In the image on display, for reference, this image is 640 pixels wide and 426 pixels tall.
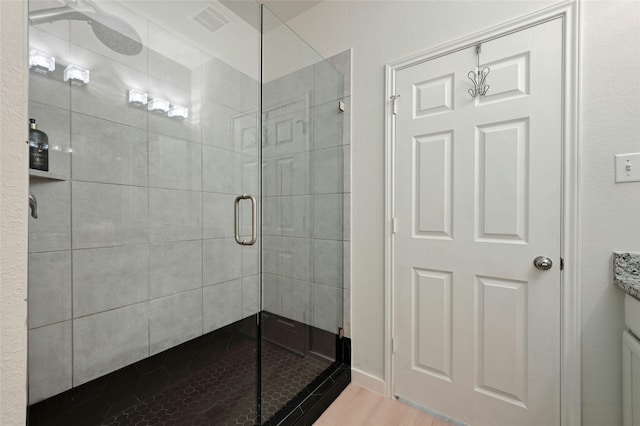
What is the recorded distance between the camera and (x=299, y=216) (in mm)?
1801

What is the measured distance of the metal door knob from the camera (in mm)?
1244

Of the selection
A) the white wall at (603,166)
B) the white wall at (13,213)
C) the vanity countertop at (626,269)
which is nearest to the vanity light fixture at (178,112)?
the white wall at (13,213)

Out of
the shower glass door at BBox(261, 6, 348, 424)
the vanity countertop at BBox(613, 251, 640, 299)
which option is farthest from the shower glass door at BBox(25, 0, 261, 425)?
the vanity countertop at BBox(613, 251, 640, 299)

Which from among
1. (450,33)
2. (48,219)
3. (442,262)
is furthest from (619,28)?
(48,219)

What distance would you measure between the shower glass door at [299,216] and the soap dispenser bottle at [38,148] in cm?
102

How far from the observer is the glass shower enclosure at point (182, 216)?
52.8 inches

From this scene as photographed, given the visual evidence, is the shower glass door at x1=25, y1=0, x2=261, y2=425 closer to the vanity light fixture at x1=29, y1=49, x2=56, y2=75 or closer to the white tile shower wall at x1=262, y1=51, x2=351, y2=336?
the vanity light fixture at x1=29, y1=49, x2=56, y2=75

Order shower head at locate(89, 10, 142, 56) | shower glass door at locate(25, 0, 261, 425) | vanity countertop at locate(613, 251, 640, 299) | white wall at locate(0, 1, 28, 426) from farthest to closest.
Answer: shower head at locate(89, 10, 142, 56), shower glass door at locate(25, 0, 261, 425), vanity countertop at locate(613, 251, 640, 299), white wall at locate(0, 1, 28, 426)

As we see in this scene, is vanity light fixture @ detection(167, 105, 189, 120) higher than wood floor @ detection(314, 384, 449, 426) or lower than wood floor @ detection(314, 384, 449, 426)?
higher

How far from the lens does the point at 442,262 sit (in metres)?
1.50

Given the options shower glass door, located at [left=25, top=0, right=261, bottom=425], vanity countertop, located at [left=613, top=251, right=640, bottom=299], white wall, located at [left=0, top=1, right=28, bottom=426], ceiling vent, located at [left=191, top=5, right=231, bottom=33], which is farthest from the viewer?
ceiling vent, located at [left=191, top=5, right=231, bottom=33]

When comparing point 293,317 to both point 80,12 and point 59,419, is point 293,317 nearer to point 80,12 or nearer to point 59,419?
point 59,419

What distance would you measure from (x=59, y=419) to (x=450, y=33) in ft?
9.01

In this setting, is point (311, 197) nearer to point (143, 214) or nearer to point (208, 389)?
point (143, 214)
